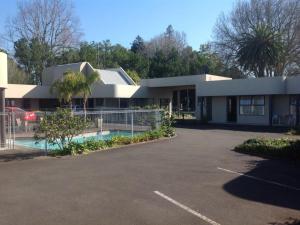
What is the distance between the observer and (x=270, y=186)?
Result: 420 inches

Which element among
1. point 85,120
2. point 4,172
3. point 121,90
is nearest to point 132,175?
point 4,172

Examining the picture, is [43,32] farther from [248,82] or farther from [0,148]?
[0,148]

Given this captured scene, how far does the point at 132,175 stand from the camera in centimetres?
1205

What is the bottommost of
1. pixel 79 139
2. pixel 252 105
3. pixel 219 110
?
pixel 79 139

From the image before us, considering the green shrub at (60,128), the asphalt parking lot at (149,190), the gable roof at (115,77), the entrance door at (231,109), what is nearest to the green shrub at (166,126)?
the green shrub at (60,128)

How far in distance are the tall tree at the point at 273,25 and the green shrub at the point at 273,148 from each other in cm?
3658

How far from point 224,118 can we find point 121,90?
9.70 meters

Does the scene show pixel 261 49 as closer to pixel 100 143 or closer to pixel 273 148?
pixel 273 148

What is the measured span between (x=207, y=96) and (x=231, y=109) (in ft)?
8.11

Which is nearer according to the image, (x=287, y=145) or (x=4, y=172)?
(x=4, y=172)

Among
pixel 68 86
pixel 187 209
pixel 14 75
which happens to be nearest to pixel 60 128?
pixel 187 209

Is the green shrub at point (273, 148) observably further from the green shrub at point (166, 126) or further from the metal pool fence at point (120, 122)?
the metal pool fence at point (120, 122)

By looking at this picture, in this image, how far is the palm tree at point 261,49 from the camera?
5025 cm

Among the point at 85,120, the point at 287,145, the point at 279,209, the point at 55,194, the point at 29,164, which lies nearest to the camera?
the point at 279,209
